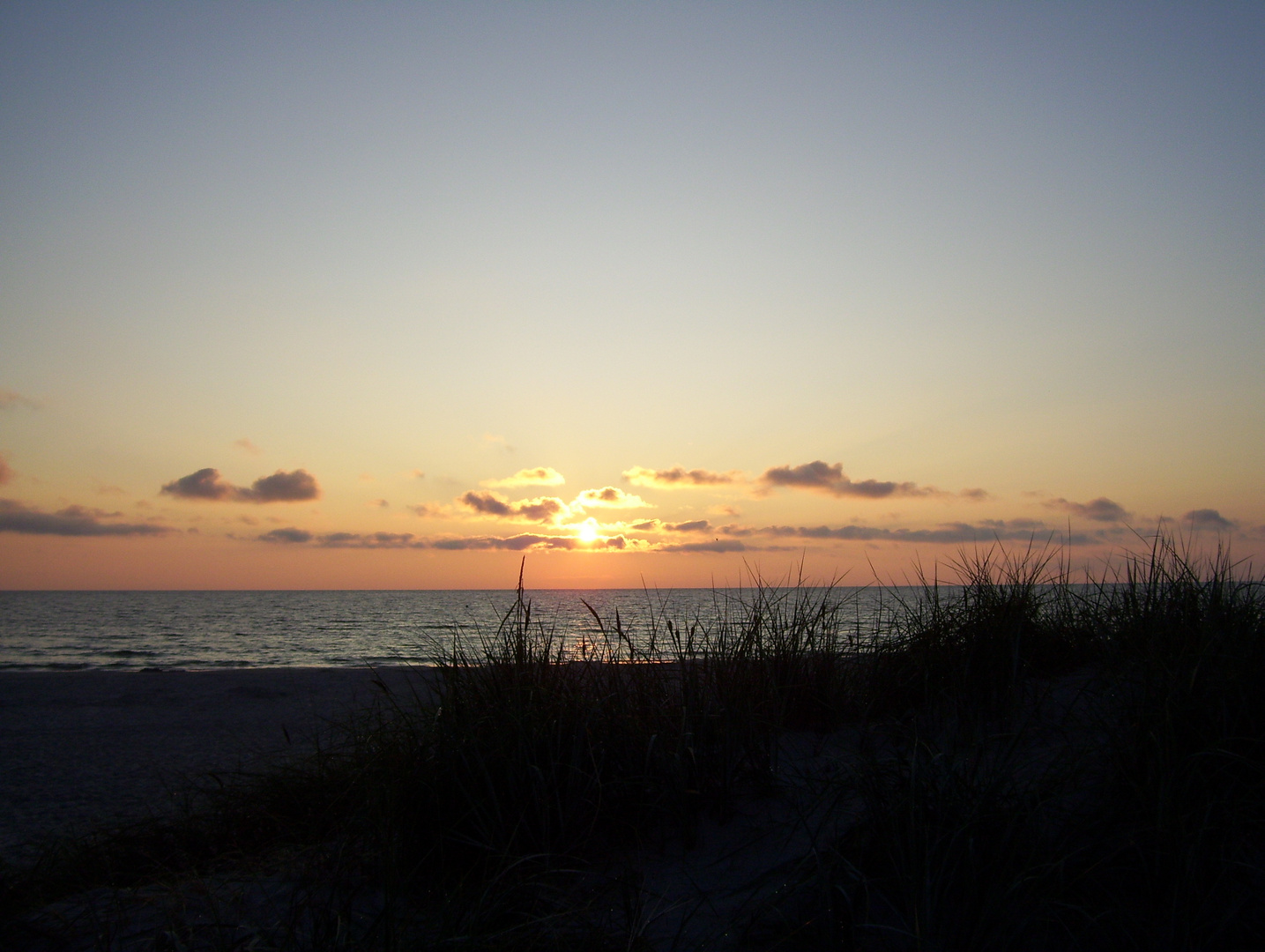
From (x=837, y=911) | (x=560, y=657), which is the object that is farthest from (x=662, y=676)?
(x=837, y=911)

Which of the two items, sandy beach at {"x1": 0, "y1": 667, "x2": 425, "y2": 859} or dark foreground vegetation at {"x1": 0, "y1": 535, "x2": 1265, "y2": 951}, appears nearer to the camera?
dark foreground vegetation at {"x1": 0, "y1": 535, "x2": 1265, "y2": 951}

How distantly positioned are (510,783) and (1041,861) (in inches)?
82.1

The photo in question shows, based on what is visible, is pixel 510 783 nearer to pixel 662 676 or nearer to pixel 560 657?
pixel 560 657

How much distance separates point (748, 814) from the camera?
11.1 ft

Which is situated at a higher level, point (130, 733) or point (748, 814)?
point (748, 814)

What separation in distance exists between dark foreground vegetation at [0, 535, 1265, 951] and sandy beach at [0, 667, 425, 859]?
75 cm

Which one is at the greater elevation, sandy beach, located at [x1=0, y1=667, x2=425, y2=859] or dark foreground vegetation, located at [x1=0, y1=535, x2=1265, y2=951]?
dark foreground vegetation, located at [x1=0, y1=535, x2=1265, y2=951]

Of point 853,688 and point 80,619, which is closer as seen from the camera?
point 853,688

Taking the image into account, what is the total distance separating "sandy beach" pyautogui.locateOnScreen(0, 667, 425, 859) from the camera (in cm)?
500

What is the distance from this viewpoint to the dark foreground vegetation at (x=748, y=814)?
2.45 meters

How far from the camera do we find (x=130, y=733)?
317 inches

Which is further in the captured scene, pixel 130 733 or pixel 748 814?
pixel 130 733

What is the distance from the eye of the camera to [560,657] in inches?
159

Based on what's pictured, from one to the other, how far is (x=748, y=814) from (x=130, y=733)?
7.96 metres
